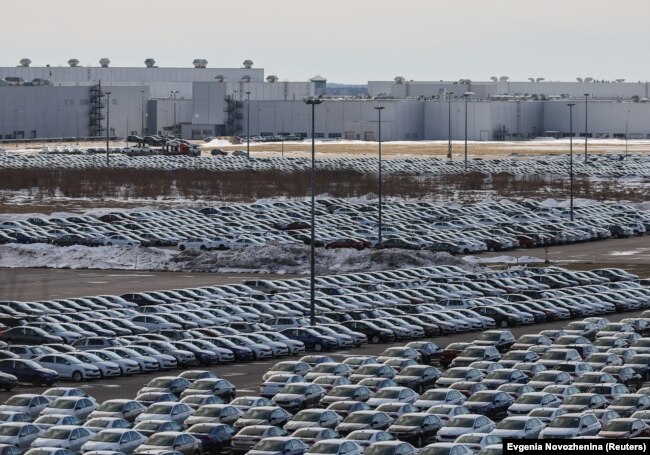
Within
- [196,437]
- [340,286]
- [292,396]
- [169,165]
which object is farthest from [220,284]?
[169,165]

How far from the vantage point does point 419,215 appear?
113m

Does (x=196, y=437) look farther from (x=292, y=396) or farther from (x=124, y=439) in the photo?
(x=292, y=396)

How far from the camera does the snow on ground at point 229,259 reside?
3278 inches

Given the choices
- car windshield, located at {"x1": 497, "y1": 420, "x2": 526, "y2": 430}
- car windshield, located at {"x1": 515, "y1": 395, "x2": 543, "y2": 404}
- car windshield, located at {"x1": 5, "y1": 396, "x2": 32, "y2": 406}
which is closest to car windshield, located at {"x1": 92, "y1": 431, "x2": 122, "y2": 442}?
car windshield, located at {"x1": 5, "y1": 396, "x2": 32, "y2": 406}

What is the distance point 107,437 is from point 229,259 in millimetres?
48925

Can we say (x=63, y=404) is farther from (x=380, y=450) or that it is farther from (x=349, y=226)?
(x=349, y=226)

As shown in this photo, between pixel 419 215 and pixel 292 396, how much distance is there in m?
70.9

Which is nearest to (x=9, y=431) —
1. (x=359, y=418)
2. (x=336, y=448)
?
(x=336, y=448)

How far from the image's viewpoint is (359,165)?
554 ft

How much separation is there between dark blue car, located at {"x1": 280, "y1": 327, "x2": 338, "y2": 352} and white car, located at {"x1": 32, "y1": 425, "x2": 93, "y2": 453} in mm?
20019

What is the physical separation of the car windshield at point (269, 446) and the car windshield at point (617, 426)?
27.6 ft

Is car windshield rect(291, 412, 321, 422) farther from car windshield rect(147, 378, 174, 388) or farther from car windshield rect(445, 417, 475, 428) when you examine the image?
car windshield rect(147, 378, 174, 388)

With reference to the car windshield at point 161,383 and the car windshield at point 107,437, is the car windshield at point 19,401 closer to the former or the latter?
the car windshield at point 161,383

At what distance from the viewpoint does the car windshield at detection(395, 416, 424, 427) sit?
38062 millimetres
